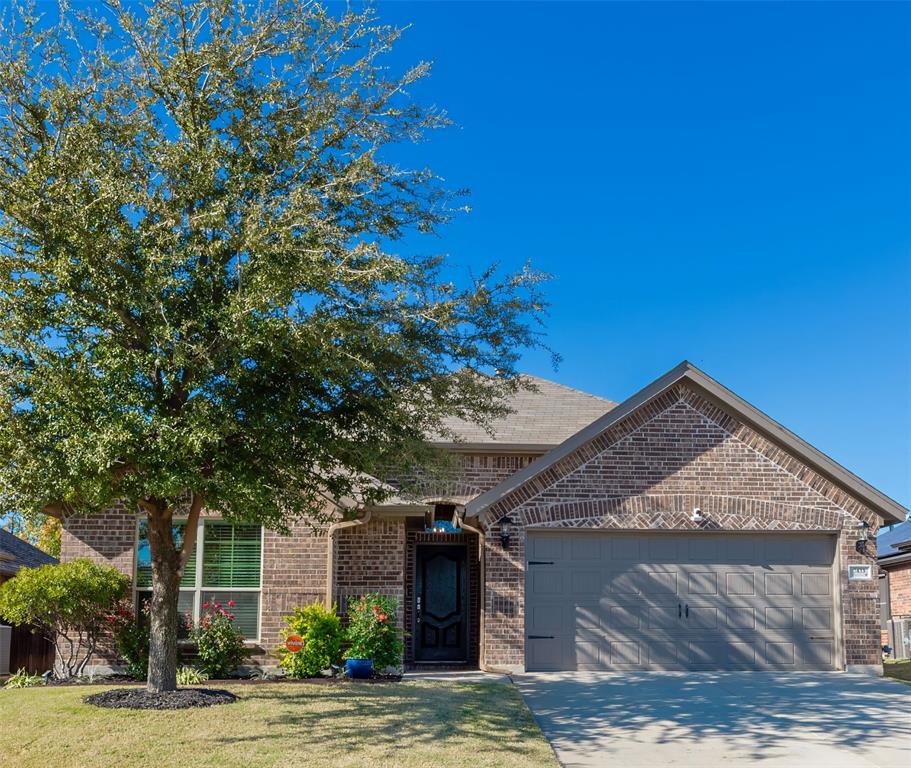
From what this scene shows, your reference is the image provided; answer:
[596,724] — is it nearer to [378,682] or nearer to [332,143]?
[378,682]

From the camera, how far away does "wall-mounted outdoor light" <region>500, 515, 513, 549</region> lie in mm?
16453

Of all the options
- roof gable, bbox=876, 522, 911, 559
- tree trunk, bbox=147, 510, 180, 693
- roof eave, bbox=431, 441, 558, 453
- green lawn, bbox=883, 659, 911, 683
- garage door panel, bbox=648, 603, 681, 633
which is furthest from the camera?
roof gable, bbox=876, 522, 911, 559

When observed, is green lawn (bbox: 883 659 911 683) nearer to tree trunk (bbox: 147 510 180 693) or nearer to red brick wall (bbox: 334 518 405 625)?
red brick wall (bbox: 334 518 405 625)

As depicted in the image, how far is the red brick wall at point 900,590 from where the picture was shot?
86.8ft

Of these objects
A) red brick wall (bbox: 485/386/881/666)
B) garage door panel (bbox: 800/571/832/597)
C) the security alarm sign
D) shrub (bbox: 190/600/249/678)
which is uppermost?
red brick wall (bbox: 485/386/881/666)

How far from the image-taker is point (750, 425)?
17.2 m

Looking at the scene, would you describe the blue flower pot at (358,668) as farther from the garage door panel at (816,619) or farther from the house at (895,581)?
the house at (895,581)

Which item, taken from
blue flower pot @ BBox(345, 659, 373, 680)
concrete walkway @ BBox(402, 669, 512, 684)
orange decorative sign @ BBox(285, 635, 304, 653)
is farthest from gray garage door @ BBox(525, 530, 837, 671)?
orange decorative sign @ BBox(285, 635, 304, 653)

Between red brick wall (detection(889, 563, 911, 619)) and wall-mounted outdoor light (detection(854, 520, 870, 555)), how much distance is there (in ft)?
34.3

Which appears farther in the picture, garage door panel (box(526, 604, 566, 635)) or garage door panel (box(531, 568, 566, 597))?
garage door panel (box(531, 568, 566, 597))

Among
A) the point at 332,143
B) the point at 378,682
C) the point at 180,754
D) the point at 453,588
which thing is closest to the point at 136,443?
the point at 180,754

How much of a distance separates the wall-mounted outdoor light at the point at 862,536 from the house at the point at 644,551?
0.03 meters

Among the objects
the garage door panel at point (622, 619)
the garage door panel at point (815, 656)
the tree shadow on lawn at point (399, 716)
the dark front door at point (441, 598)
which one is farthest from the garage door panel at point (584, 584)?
the dark front door at point (441, 598)

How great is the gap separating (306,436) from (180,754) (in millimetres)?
3765
